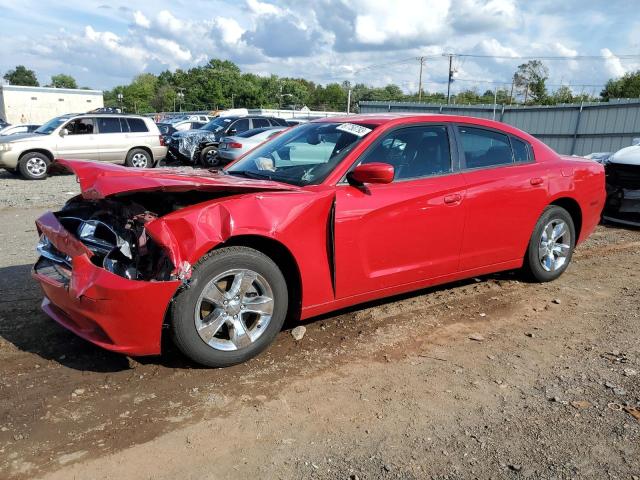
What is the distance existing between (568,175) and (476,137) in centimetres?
120

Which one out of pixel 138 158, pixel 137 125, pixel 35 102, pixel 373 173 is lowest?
pixel 138 158

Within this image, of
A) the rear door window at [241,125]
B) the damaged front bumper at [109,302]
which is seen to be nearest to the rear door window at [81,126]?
the rear door window at [241,125]

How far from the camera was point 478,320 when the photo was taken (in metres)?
A: 4.37

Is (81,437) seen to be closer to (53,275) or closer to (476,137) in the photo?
(53,275)

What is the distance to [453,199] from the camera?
13.9ft

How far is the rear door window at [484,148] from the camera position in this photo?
14.9 feet

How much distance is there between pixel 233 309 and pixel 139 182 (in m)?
0.97

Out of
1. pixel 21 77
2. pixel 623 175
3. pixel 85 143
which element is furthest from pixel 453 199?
pixel 21 77

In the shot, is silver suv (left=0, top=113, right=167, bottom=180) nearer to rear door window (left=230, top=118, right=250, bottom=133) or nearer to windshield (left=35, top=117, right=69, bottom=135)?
windshield (left=35, top=117, right=69, bottom=135)

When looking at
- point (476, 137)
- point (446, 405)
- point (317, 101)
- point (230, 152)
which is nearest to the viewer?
point (446, 405)

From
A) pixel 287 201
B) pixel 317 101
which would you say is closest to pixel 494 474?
pixel 287 201

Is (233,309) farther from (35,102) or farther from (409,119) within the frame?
(35,102)

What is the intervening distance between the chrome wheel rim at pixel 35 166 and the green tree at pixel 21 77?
138 metres

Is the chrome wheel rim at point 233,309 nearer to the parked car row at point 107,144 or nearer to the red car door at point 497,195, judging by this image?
the red car door at point 497,195
